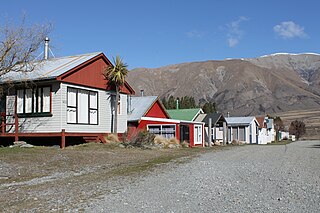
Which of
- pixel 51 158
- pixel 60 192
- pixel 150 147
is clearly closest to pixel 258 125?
pixel 150 147

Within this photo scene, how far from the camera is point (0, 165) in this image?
16.2 m

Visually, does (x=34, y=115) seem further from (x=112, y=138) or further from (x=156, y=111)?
(x=156, y=111)

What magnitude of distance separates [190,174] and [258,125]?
52.9 metres

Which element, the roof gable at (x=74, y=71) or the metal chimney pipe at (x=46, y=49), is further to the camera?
the metal chimney pipe at (x=46, y=49)

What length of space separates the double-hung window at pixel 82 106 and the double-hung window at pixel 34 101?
1232 millimetres

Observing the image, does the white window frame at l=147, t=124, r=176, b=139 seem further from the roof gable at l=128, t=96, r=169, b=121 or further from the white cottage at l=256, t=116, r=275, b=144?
the white cottage at l=256, t=116, r=275, b=144

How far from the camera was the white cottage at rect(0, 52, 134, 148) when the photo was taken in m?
24.6

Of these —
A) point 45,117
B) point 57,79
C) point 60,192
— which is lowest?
point 60,192

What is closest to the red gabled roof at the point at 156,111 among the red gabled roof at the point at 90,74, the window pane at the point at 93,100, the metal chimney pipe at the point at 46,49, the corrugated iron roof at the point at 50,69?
the red gabled roof at the point at 90,74

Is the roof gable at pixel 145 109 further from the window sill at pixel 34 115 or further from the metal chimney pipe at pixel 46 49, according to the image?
the window sill at pixel 34 115

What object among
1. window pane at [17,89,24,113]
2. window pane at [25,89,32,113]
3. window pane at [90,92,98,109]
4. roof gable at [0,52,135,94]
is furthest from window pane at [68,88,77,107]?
window pane at [17,89,24,113]

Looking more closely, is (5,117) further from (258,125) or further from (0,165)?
(258,125)

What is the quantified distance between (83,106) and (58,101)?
236 cm

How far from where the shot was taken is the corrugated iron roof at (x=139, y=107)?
35938 millimetres
